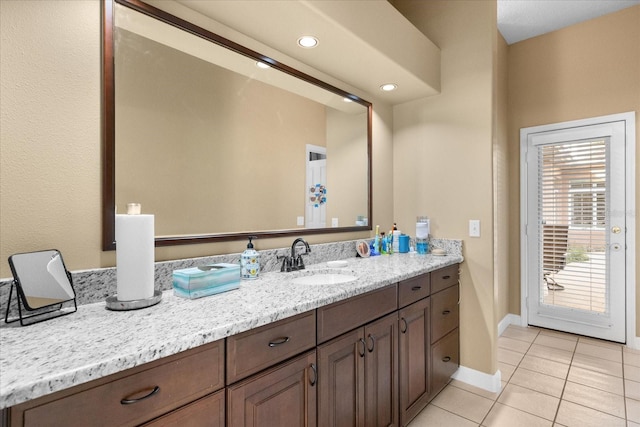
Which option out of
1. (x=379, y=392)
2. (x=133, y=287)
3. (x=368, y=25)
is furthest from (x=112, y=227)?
(x=368, y=25)

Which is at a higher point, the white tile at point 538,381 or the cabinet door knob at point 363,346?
the cabinet door knob at point 363,346

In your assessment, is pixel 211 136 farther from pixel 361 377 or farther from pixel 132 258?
pixel 361 377

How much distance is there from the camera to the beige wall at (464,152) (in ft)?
7.73

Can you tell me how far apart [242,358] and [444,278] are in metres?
1.62

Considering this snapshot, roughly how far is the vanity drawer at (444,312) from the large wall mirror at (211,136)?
83cm

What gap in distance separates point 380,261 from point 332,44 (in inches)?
53.8

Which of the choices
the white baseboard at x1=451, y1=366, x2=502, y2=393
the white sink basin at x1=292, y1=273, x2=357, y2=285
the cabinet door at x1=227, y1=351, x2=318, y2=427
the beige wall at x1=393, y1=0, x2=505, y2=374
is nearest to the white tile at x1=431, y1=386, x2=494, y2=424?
the white baseboard at x1=451, y1=366, x2=502, y2=393

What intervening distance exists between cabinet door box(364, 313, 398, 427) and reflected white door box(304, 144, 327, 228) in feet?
2.60

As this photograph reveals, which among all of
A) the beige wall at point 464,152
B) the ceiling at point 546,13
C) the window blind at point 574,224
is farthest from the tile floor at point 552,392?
the ceiling at point 546,13

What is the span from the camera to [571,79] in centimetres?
326

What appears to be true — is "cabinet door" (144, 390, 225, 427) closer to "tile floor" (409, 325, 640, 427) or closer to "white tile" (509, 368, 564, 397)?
"tile floor" (409, 325, 640, 427)

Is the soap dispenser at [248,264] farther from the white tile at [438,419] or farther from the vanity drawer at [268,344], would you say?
the white tile at [438,419]

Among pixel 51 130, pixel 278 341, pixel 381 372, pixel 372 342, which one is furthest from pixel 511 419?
pixel 51 130

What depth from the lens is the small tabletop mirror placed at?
3.25 ft
